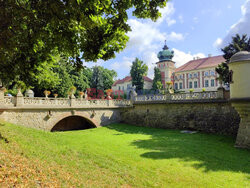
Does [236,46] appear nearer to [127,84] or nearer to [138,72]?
[138,72]

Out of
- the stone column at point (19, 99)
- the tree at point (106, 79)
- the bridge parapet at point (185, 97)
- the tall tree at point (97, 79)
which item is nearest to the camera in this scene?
the stone column at point (19, 99)

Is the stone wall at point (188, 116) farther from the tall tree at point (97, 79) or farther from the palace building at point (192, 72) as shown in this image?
the palace building at point (192, 72)

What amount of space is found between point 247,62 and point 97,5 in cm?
970

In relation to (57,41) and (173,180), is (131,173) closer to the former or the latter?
(173,180)

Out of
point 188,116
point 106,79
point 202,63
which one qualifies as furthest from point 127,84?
point 188,116

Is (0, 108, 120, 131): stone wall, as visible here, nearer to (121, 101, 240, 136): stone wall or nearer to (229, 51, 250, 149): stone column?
(121, 101, 240, 136): stone wall

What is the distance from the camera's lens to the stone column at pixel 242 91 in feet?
36.3

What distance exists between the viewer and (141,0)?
5945mm

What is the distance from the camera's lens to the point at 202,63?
169 feet

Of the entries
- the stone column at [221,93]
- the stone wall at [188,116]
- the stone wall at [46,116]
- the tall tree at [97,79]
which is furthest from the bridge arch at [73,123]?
the tall tree at [97,79]

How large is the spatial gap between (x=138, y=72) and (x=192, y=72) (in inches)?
615

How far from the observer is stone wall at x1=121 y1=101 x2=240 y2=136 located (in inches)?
599

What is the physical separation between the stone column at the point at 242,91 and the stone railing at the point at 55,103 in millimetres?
12991

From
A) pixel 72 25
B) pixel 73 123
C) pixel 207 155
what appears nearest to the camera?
pixel 72 25
